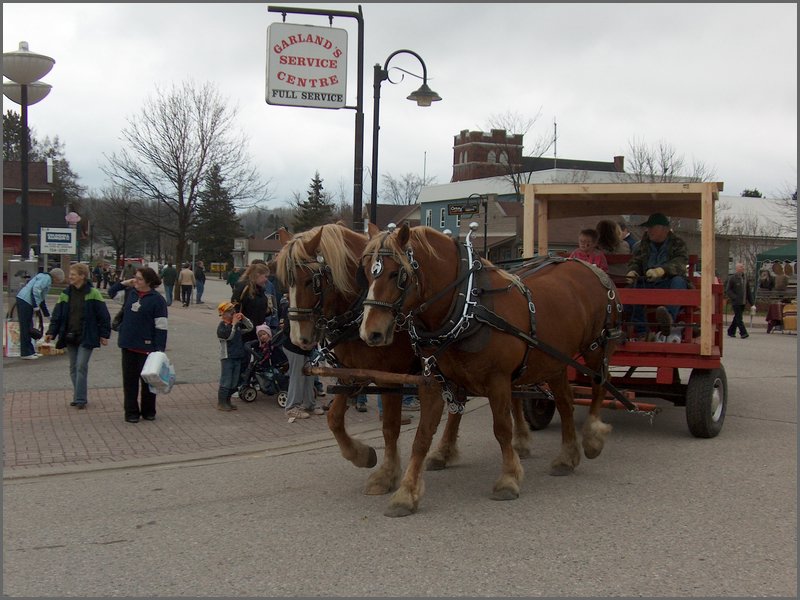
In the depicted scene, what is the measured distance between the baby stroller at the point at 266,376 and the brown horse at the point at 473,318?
4498 millimetres

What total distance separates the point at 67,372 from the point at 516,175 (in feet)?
129

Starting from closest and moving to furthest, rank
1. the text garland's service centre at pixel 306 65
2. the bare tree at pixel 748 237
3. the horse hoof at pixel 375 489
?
the horse hoof at pixel 375 489, the text garland's service centre at pixel 306 65, the bare tree at pixel 748 237

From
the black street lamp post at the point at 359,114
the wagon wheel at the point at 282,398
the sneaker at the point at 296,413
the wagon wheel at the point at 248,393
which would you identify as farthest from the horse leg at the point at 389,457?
the black street lamp post at the point at 359,114

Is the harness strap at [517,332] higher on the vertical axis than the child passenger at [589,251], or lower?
lower

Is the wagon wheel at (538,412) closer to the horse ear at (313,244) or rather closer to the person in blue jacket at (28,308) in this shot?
the horse ear at (313,244)

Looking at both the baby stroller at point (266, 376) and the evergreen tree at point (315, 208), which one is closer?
the baby stroller at point (266, 376)

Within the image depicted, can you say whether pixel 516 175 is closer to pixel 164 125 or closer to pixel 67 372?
pixel 164 125

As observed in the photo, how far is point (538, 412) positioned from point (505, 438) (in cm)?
286

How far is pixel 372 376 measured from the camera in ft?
17.2

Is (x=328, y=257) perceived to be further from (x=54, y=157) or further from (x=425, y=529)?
(x=54, y=157)

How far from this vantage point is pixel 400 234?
5.03m

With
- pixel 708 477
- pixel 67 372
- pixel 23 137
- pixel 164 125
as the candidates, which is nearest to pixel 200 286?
pixel 164 125

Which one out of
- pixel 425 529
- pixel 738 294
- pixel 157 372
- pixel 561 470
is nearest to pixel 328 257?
pixel 425 529

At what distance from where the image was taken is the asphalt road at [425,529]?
13.3ft
